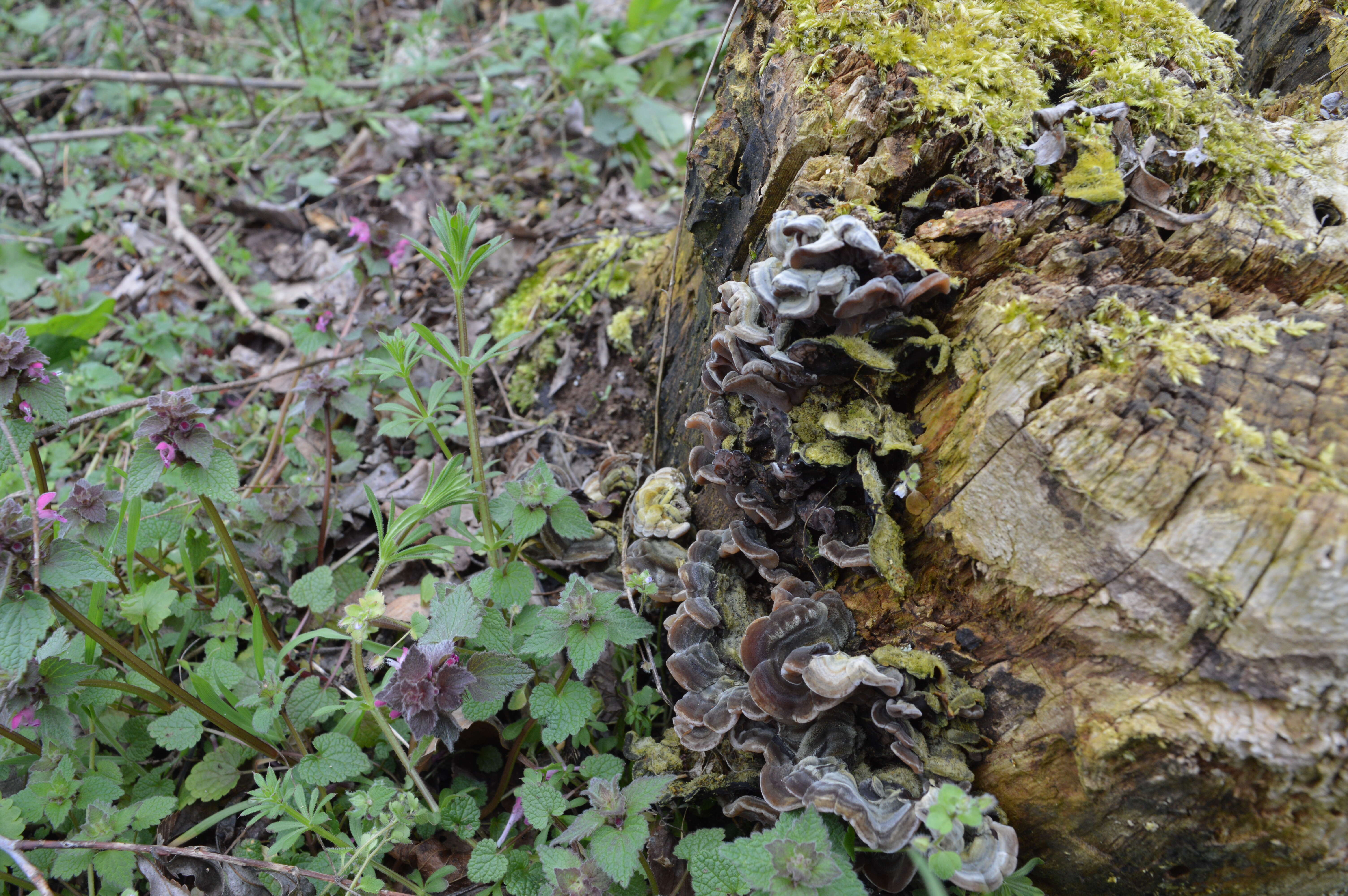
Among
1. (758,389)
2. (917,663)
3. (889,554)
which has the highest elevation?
(758,389)

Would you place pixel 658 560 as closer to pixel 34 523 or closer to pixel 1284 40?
pixel 34 523

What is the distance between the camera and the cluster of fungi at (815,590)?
7.63 feet

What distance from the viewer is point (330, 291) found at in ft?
19.5

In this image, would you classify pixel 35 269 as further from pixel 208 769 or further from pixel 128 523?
pixel 208 769

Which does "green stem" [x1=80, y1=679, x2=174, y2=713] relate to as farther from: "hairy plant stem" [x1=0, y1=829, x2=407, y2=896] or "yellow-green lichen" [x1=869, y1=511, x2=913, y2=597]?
"yellow-green lichen" [x1=869, y1=511, x2=913, y2=597]

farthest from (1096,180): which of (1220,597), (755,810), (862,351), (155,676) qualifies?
(155,676)

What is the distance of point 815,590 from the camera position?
2844 mm

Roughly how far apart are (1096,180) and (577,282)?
349 cm

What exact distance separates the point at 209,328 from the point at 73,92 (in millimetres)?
4664

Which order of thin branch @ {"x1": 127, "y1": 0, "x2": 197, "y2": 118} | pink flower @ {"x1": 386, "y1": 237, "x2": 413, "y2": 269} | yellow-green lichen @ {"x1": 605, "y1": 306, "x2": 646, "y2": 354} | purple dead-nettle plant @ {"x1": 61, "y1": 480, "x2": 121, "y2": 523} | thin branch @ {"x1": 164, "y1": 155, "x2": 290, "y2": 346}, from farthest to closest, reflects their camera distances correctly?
thin branch @ {"x1": 127, "y1": 0, "x2": 197, "y2": 118} < thin branch @ {"x1": 164, "y1": 155, "x2": 290, "y2": 346} < pink flower @ {"x1": 386, "y1": 237, "x2": 413, "y2": 269} < yellow-green lichen @ {"x1": 605, "y1": 306, "x2": 646, "y2": 354} < purple dead-nettle plant @ {"x1": 61, "y1": 480, "x2": 121, "y2": 523}

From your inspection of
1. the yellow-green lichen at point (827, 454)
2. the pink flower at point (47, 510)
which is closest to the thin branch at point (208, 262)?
the pink flower at point (47, 510)

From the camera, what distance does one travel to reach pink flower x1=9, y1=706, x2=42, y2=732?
2619 millimetres

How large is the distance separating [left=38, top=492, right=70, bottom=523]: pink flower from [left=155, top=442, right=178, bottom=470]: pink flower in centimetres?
36

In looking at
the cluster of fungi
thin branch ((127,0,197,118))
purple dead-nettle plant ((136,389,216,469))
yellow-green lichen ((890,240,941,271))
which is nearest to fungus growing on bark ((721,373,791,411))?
the cluster of fungi
